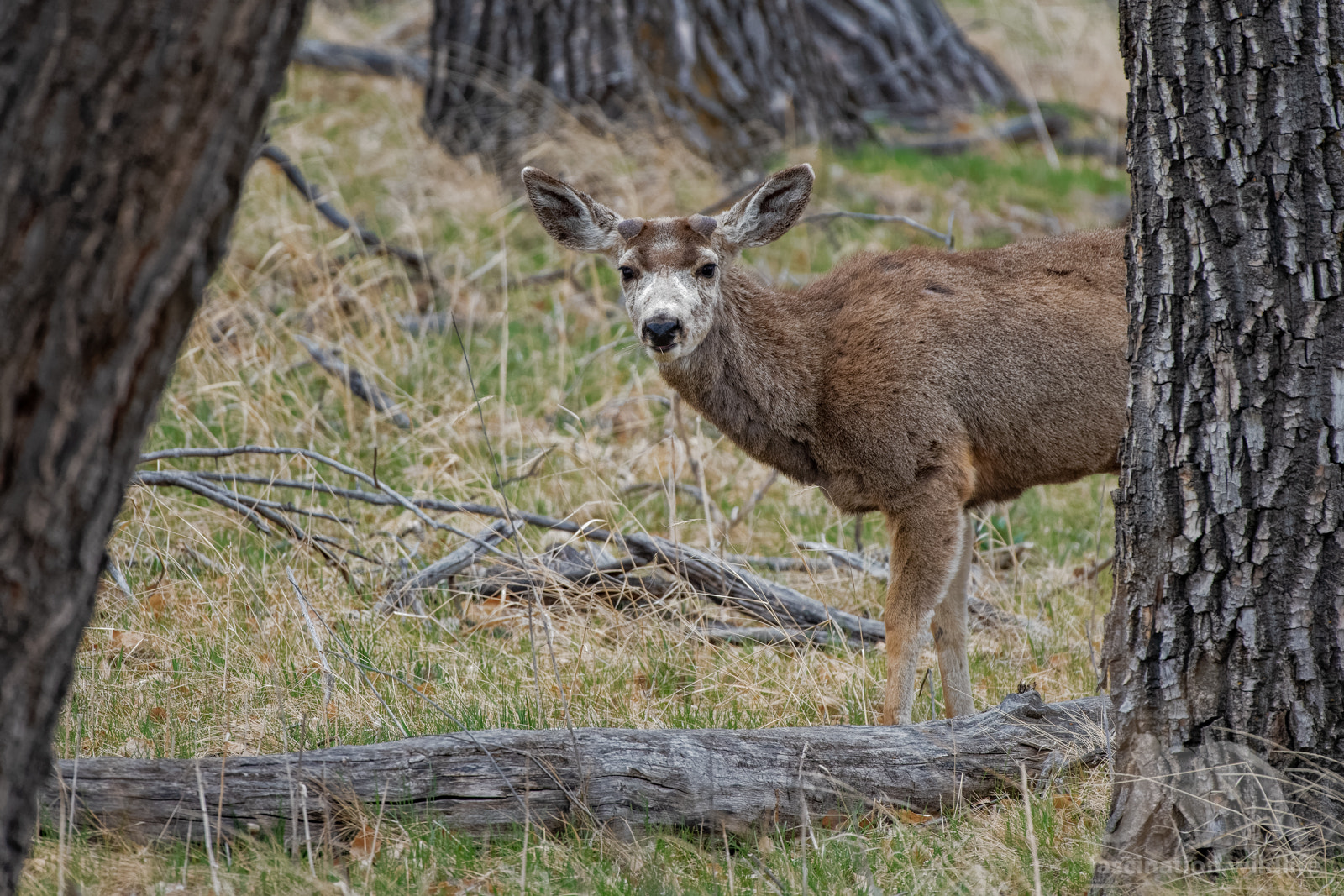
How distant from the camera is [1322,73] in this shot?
3033mm

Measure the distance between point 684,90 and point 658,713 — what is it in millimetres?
6614

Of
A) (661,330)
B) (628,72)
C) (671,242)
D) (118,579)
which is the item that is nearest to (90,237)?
(661,330)

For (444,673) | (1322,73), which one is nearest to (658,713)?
(444,673)

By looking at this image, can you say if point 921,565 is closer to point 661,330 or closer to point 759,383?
point 759,383

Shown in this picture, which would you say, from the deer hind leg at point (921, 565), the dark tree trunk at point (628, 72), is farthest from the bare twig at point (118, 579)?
the dark tree trunk at point (628, 72)

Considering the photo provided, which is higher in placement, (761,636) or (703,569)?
(703,569)

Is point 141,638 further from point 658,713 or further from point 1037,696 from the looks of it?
point 1037,696

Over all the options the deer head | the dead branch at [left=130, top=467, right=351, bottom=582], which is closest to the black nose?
the deer head

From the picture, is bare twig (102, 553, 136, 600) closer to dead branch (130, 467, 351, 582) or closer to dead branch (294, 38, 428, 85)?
dead branch (130, 467, 351, 582)

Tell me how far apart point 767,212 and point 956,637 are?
191 cm

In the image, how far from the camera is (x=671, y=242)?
509cm

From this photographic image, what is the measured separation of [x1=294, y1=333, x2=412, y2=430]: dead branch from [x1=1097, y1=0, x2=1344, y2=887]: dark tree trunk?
4.51 metres

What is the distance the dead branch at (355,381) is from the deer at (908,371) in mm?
1997

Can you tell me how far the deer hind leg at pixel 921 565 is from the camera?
15.7 feet
